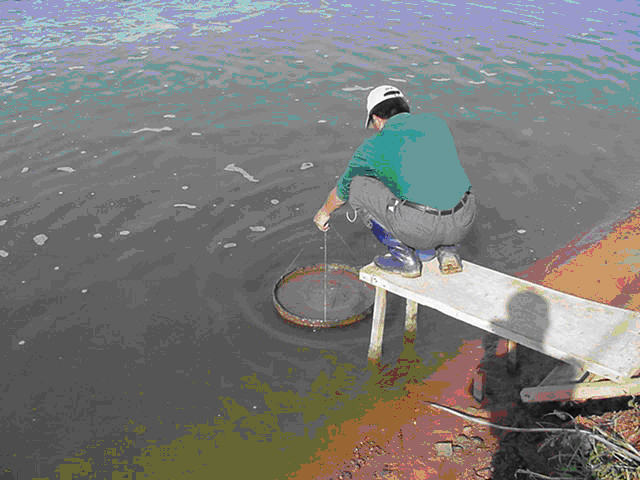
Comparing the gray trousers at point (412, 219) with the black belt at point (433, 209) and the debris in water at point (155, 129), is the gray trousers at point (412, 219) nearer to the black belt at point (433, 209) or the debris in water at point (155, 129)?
the black belt at point (433, 209)

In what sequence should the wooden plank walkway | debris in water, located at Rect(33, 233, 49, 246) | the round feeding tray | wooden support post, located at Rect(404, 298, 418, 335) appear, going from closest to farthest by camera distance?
the wooden plank walkway, wooden support post, located at Rect(404, 298, 418, 335), the round feeding tray, debris in water, located at Rect(33, 233, 49, 246)

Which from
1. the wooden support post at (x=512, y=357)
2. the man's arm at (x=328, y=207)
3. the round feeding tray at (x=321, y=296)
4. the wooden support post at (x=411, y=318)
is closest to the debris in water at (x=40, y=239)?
the round feeding tray at (x=321, y=296)

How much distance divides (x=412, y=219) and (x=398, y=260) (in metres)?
0.55

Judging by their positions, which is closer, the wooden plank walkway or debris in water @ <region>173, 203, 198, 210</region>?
the wooden plank walkway

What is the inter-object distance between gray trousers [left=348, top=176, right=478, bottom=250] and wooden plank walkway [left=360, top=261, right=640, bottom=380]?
16.9 inches

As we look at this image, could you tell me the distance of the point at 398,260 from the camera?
5.30 meters

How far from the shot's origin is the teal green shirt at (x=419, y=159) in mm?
4625

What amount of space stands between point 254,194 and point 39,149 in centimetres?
508

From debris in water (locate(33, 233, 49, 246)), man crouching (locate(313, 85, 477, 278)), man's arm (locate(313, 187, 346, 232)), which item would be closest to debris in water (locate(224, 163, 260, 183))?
debris in water (locate(33, 233, 49, 246))

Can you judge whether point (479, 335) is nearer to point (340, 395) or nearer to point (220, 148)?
point (340, 395)

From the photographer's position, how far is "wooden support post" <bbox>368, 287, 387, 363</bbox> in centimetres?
555

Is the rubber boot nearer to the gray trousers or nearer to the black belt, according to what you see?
the gray trousers

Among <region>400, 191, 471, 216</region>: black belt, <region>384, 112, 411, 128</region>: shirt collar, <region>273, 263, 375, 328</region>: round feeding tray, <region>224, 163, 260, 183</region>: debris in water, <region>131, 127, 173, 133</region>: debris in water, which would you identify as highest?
<region>384, 112, 411, 128</region>: shirt collar

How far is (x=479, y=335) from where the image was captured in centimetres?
666
